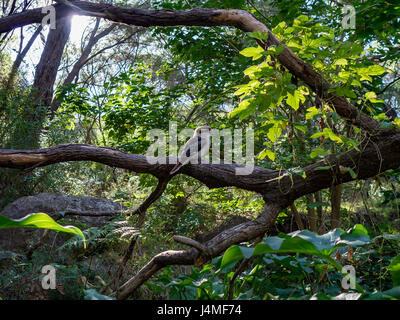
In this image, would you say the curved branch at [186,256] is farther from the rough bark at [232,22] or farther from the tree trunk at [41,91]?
the tree trunk at [41,91]

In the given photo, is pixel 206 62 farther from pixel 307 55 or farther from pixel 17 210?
pixel 17 210

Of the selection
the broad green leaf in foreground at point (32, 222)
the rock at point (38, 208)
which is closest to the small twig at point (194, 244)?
the broad green leaf in foreground at point (32, 222)

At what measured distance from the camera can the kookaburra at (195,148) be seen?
7.80ft

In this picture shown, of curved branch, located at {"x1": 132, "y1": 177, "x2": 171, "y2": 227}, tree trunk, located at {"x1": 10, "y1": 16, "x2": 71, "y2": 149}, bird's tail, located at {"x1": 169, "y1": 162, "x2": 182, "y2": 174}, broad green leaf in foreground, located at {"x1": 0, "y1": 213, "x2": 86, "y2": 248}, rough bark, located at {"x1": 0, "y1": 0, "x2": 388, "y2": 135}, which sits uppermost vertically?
tree trunk, located at {"x1": 10, "y1": 16, "x2": 71, "y2": 149}

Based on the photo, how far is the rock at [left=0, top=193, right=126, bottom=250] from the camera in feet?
13.4

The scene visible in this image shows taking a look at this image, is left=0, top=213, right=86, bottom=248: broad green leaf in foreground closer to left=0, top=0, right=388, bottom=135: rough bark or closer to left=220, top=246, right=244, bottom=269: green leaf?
left=220, top=246, right=244, bottom=269: green leaf

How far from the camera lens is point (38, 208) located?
4383 millimetres

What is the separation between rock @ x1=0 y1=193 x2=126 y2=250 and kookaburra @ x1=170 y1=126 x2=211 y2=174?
6.10 ft

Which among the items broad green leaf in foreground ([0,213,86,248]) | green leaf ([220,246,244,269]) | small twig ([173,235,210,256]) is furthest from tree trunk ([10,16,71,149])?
green leaf ([220,246,244,269])

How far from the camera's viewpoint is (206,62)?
13.3ft

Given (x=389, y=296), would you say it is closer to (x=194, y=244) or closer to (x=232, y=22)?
(x=194, y=244)

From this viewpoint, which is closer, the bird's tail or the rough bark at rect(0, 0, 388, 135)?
the rough bark at rect(0, 0, 388, 135)

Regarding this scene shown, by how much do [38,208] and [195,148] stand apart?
2.92 m

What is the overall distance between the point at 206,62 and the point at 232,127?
90 cm
